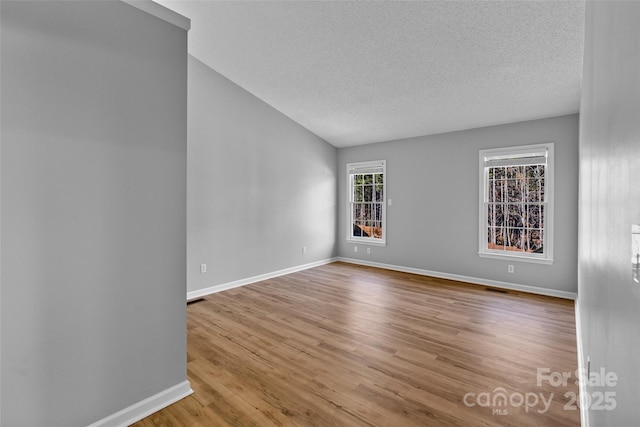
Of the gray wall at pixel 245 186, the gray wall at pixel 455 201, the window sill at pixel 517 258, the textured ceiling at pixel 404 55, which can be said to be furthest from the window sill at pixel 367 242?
the textured ceiling at pixel 404 55

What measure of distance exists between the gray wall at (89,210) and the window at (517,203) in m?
4.53

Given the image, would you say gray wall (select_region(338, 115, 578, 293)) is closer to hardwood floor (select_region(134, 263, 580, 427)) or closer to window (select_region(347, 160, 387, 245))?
window (select_region(347, 160, 387, 245))

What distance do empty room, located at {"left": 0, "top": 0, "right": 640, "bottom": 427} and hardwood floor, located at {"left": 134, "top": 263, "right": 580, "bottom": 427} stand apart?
0.02 m

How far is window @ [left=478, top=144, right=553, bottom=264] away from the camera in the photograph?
4.36 metres

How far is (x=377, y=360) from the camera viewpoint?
254 cm

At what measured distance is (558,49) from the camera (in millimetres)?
2953

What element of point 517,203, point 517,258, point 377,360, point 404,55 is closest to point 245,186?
point 404,55

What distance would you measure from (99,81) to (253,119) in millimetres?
3402

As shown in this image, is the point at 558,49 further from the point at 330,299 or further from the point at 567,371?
the point at 330,299

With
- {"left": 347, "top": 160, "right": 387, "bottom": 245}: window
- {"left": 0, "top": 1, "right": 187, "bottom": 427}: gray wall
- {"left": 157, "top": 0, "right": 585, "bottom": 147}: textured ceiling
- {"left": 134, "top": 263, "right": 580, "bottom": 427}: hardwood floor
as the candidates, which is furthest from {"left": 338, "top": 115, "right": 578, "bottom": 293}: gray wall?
{"left": 0, "top": 1, "right": 187, "bottom": 427}: gray wall

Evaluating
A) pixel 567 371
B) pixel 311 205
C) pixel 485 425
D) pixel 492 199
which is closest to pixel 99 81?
pixel 485 425

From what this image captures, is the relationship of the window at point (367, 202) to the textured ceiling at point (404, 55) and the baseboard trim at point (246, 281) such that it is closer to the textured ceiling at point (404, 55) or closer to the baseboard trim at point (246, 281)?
the baseboard trim at point (246, 281)

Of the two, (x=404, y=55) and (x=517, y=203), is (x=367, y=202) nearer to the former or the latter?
(x=517, y=203)

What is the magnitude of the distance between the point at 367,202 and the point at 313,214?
118 centimetres
